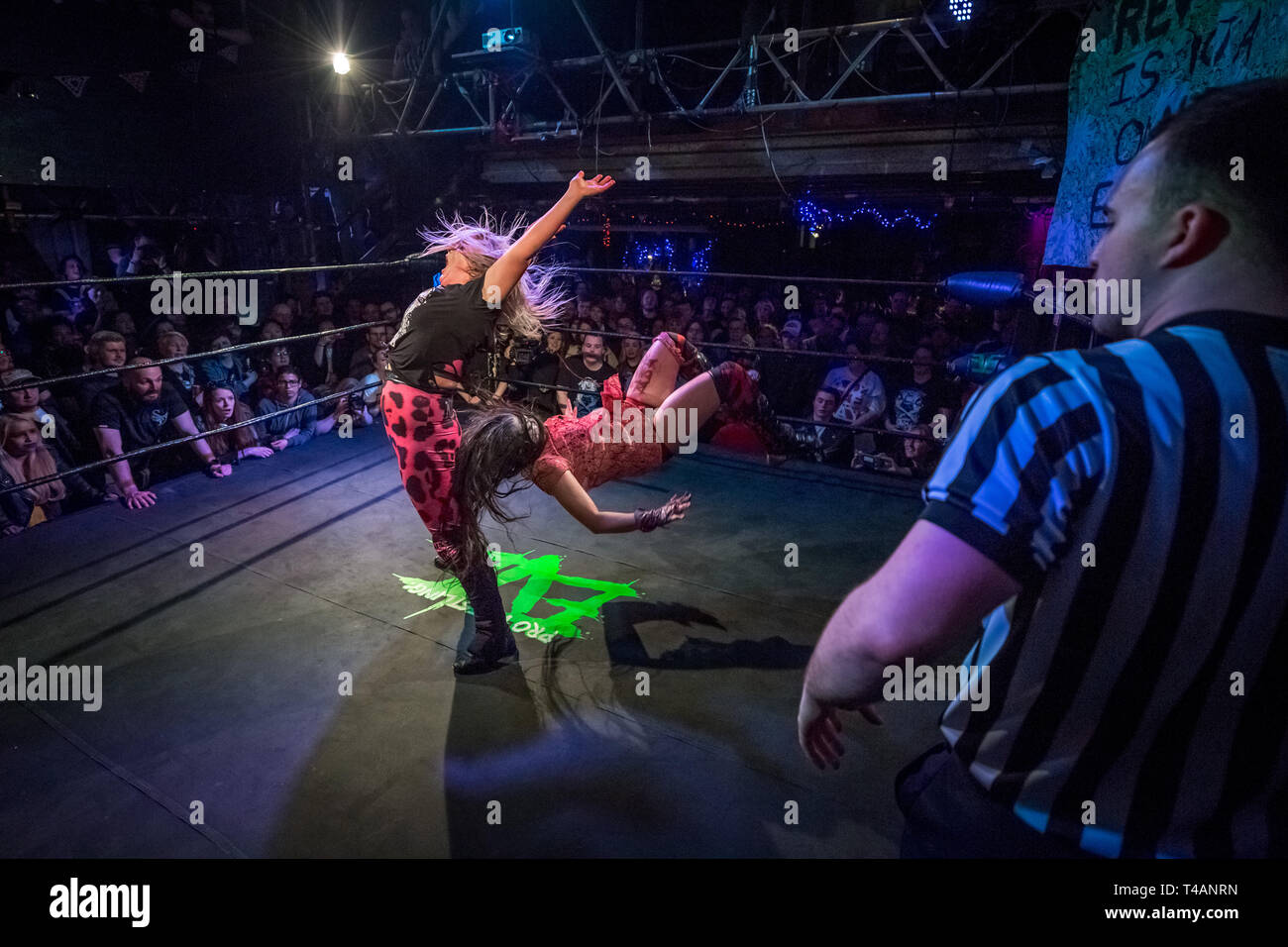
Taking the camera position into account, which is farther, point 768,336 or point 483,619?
point 768,336

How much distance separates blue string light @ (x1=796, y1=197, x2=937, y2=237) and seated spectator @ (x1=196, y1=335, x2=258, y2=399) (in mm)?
5390

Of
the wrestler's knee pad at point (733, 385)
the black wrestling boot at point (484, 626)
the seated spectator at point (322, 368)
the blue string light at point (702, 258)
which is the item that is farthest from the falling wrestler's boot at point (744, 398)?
the blue string light at point (702, 258)

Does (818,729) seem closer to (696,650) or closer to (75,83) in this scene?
(696,650)

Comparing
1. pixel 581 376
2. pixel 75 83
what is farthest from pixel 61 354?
pixel 75 83

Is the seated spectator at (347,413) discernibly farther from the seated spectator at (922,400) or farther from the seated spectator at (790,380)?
the seated spectator at (922,400)

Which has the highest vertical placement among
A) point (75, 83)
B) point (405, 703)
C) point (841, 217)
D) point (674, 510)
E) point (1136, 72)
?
point (75, 83)

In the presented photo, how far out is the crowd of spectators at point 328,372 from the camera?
381cm

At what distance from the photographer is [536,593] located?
301cm

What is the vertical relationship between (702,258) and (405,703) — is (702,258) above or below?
above

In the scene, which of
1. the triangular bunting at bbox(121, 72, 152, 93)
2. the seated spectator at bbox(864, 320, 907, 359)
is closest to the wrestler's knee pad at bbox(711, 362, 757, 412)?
the seated spectator at bbox(864, 320, 907, 359)

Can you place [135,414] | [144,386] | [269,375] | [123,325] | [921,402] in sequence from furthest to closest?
[269,375] → [123,325] → [921,402] → [135,414] → [144,386]

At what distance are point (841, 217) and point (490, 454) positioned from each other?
6.83m

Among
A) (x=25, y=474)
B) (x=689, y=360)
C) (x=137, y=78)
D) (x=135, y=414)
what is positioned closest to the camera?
(x=689, y=360)
